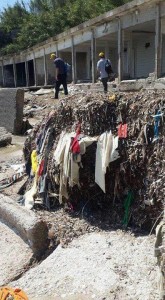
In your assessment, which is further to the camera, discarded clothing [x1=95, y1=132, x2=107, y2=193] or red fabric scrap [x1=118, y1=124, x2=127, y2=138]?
discarded clothing [x1=95, y1=132, x2=107, y2=193]

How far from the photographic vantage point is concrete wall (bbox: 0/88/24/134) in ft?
33.9

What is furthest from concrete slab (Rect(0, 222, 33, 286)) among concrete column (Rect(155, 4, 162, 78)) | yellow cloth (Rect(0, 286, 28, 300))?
concrete column (Rect(155, 4, 162, 78))

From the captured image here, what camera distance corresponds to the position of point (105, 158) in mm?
4008

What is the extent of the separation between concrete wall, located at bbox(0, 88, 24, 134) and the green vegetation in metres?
18.7

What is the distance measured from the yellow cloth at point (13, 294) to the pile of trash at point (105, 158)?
134 centimetres

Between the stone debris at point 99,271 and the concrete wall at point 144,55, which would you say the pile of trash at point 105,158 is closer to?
the stone debris at point 99,271

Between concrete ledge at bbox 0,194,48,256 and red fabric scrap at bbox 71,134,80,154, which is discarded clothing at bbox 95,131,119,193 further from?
concrete ledge at bbox 0,194,48,256

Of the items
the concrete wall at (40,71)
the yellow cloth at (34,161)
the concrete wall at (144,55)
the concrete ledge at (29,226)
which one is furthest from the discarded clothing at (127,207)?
the concrete wall at (40,71)

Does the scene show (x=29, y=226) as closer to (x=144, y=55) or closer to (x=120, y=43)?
(x=120, y=43)

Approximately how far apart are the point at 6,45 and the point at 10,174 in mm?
38090

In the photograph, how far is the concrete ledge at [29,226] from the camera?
4000mm

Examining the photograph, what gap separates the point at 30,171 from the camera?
5480 millimetres

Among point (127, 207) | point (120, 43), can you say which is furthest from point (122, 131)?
point (120, 43)

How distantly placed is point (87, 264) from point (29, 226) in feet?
2.75
